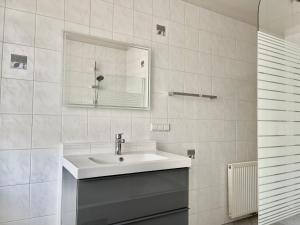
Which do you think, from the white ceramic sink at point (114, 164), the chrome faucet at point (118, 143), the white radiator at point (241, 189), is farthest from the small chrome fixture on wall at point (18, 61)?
the white radiator at point (241, 189)

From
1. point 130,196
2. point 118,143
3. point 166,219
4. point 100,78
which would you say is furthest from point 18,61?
point 166,219

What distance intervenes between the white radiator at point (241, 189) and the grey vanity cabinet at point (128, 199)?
1.07 meters

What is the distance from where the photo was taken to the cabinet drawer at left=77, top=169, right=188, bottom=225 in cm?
118

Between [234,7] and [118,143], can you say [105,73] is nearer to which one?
[118,143]

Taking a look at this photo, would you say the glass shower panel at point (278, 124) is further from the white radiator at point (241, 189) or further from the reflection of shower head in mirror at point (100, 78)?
the reflection of shower head in mirror at point (100, 78)

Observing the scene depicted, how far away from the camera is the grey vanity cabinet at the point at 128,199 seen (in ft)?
3.87

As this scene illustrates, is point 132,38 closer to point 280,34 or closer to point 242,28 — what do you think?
point 280,34

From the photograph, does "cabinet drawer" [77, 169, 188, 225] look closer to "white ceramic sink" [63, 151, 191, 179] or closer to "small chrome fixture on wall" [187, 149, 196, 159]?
"white ceramic sink" [63, 151, 191, 179]

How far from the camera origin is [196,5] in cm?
229

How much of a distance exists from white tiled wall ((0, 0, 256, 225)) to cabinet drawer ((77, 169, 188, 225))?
1.72 ft

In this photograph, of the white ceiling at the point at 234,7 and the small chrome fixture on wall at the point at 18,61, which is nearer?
the small chrome fixture on wall at the point at 18,61

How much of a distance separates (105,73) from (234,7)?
1527 mm

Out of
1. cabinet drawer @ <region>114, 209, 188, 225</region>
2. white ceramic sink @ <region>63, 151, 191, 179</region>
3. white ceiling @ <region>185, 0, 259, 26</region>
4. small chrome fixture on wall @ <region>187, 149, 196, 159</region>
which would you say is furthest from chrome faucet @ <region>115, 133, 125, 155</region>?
white ceiling @ <region>185, 0, 259, 26</region>

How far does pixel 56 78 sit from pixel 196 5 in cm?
155
